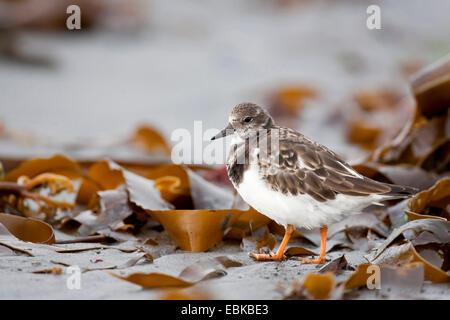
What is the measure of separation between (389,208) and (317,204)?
26.6 inches

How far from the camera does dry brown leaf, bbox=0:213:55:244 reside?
7.79 feet

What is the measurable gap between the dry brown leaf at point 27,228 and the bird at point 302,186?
2.59 ft

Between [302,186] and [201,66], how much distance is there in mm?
4167

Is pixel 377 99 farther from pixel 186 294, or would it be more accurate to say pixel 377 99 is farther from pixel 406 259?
pixel 186 294

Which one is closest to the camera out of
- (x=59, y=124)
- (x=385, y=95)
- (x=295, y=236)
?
(x=295, y=236)

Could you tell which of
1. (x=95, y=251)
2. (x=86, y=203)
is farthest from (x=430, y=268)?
(x=86, y=203)

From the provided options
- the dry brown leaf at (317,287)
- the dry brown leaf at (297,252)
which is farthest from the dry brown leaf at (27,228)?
the dry brown leaf at (317,287)

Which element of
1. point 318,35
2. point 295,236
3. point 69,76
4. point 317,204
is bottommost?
point 295,236

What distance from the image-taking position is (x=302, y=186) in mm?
2176

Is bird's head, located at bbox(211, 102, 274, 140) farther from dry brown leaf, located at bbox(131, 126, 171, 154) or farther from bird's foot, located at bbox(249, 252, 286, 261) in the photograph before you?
dry brown leaf, located at bbox(131, 126, 171, 154)

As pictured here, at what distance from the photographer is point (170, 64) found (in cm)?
617

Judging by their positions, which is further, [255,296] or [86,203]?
[86,203]

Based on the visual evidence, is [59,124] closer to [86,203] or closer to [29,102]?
[29,102]

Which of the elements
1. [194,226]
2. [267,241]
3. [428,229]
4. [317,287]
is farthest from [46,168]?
[428,229]
